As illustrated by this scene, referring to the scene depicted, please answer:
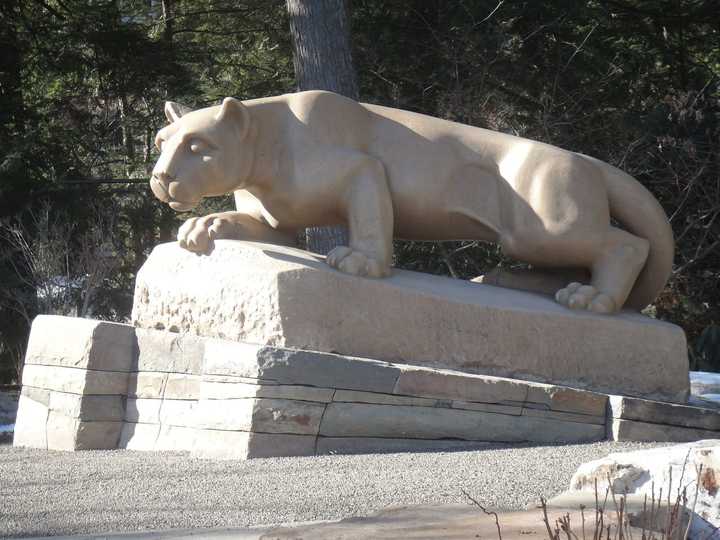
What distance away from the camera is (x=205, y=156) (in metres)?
5.42

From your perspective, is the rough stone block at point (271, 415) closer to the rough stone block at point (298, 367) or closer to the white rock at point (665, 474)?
the rough stone block at point (298, 367)

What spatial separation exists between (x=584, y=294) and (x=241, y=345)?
2120mm

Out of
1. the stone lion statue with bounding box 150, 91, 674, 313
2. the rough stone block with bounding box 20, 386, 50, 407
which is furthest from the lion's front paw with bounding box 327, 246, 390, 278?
the rough stone block with bounding box 20, 386, 50, 407

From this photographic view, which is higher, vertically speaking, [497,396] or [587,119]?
[587,119]

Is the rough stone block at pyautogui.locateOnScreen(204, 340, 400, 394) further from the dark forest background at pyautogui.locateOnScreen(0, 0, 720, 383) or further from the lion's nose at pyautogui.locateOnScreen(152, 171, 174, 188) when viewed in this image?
the dark forest background at pyautogui.locateOnScreen(0, 0, 720, 383)

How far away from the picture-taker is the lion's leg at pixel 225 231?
18.2 feet

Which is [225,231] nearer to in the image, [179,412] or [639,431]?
[179,412]

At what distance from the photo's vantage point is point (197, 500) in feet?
12.4

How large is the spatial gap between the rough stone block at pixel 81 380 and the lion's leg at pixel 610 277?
8.38ft

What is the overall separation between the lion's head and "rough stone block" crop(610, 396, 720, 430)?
2.33m

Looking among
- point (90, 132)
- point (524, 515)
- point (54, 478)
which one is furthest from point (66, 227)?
point (524, 515)

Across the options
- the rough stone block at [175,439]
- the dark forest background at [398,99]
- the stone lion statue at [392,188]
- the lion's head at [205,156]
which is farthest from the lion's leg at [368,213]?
the dark forest background at [398,99]

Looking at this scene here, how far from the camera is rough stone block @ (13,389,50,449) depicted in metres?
5.82

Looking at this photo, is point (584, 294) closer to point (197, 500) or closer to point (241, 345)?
point (241, 345)
